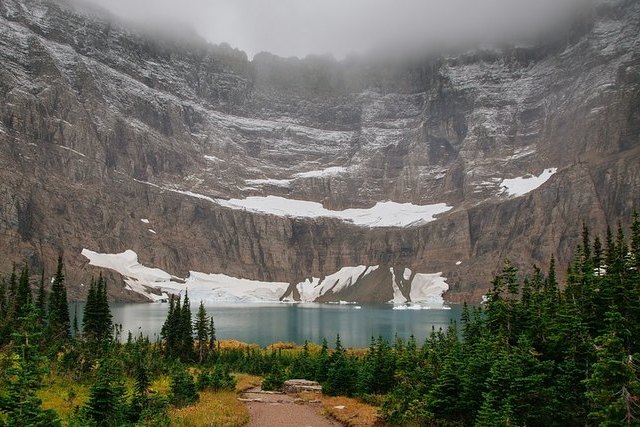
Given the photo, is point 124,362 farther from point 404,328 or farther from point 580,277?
point 404,328

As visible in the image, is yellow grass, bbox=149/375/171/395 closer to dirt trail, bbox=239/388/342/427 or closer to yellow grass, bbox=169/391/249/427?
yellow grass, bbox=169/391/249/427

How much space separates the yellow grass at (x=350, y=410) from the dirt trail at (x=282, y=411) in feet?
1.69

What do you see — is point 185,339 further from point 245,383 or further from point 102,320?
point 245,383

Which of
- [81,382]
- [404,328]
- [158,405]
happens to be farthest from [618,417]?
[404,328]

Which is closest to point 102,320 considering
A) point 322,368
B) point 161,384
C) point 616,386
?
point 161,384

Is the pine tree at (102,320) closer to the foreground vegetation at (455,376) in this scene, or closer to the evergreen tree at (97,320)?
the evergreen tree at (97,320)

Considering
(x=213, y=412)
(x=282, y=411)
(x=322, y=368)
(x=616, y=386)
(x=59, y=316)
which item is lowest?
(x=282, y=411)

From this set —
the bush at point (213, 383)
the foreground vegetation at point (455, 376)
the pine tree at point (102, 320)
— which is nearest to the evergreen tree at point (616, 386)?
the foreground vegetation at point (455, 376)

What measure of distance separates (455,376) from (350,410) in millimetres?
6665

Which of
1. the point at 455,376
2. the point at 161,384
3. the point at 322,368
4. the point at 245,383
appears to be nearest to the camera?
the point at 455,376

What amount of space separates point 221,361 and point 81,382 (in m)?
24.3

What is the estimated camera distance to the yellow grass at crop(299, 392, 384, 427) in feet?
88.4

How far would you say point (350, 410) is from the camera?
30156 millimetres

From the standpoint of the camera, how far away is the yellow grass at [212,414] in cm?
2467
